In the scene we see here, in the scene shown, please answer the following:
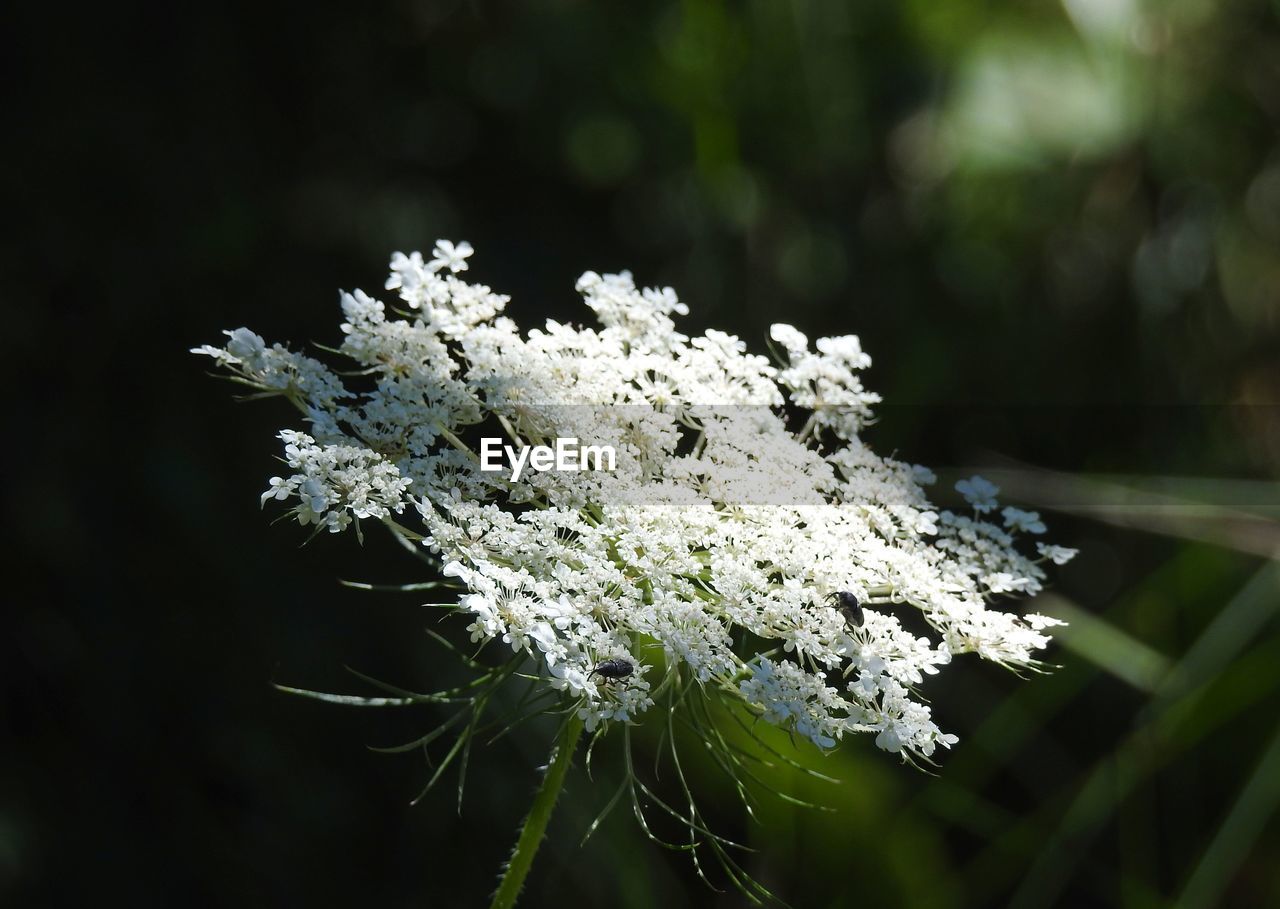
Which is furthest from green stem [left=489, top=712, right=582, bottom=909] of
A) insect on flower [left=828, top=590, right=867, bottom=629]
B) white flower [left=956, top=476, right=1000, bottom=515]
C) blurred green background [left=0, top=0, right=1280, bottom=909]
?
blurred green background [left=0, top=0, right=1280, bottom=909]

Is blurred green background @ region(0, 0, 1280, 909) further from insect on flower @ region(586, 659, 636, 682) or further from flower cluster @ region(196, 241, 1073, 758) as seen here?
insect on flower @ region(586, 659, 636, 682)

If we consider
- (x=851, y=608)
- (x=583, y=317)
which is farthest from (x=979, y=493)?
(x=583, y=317)

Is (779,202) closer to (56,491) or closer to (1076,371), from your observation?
(1076,371)

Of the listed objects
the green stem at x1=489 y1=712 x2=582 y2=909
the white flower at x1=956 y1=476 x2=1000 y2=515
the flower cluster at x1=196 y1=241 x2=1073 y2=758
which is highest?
the white flower at x1=956 y1=476 x2=1000 y2=515

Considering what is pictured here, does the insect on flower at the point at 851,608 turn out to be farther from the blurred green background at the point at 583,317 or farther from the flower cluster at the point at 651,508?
the blurred green background at the point at 583,317

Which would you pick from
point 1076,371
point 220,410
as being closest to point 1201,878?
point 1076,371

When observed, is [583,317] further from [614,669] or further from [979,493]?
[614,669]

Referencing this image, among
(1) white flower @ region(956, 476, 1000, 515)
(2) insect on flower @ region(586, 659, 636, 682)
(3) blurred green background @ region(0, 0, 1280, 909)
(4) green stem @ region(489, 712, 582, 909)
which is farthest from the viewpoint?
(3) blurred green background @ region(0, 0, 1280, 909)
